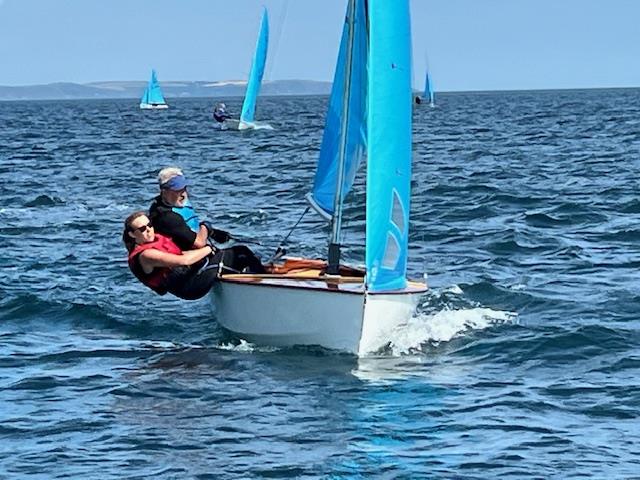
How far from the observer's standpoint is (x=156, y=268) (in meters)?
12.5

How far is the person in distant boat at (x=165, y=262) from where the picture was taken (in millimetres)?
12242

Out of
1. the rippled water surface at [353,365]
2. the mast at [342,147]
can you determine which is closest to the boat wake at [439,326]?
the rippled water surface at [353,365]

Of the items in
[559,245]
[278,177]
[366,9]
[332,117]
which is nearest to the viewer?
[366,9]

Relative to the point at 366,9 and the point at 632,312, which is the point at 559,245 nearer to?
the point at 632,312

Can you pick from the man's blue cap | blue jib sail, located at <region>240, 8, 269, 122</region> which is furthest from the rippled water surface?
blue jib sail, located at <region>240, 8, 269, 122</region>

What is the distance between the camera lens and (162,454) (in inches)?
372

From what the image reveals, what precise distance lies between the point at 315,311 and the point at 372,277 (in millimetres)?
580

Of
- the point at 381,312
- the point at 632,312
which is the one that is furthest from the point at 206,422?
the point at 632,312

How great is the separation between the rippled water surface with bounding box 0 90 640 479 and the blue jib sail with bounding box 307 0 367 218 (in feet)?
5.28

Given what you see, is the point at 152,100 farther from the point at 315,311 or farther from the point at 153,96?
the point at 315,311

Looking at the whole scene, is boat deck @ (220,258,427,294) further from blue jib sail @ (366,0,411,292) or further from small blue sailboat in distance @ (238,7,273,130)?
small blue sailboat in distance @ (238,7,273,130)

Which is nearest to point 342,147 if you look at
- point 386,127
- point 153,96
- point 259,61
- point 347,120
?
point 347,120

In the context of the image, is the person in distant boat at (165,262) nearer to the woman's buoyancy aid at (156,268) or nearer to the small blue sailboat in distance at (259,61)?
the woman's buoyancy aid at (156,268)

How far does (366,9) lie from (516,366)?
11.8 ft
